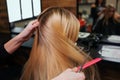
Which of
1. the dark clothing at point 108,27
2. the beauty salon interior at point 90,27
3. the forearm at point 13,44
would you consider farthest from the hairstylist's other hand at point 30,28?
the dark clothing at point 108,27

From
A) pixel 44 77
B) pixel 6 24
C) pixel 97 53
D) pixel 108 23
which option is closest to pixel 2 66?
pixel 6 24

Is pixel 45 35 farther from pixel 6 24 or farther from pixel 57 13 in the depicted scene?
pixel 6 24

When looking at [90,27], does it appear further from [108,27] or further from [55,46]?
[55,46]

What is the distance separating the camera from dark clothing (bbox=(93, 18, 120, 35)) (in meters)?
2.17

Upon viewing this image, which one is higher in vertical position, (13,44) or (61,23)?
(61,23)

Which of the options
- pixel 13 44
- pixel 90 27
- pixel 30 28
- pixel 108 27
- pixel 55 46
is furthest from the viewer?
pixel 90 27

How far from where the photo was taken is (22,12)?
2.76 m

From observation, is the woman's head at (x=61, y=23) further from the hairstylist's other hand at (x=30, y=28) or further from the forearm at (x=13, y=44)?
the forearm at (x=13, y=44)

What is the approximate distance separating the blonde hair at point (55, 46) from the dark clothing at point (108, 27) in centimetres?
125

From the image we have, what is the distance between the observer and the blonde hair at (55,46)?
39.1 inches

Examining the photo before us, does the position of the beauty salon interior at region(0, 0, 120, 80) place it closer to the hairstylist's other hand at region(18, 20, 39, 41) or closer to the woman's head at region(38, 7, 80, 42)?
the hairstylist's other hand at region(18, 20, 39, 41)

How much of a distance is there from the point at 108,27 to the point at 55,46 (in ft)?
4.53

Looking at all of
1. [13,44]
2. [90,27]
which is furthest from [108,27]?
[13,44]

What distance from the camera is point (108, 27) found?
2.22m
